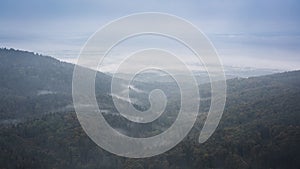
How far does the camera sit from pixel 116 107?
10756 cm

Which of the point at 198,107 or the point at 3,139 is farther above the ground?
the point at 198,107

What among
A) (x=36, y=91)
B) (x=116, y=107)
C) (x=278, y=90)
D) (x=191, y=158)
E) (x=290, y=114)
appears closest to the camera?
(x=191, y=158)

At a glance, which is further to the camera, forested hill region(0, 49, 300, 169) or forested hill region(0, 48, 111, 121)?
forested hill region(0, 48, 111, 121)

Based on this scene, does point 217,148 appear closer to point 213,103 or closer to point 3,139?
point 3,139

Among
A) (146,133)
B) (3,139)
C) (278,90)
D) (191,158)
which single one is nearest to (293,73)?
(278,90)

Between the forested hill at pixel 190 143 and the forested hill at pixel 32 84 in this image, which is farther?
the forested hill at pixel 32 84

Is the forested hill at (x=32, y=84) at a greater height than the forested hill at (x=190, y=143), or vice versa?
the forested hill at (x=32, y=84)

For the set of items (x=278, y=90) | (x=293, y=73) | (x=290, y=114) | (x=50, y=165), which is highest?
(x=293, y=73)

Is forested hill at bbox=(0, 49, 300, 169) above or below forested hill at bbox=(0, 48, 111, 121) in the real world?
below

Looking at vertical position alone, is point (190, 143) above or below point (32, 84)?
below

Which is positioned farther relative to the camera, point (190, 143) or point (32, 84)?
point (32, 84)

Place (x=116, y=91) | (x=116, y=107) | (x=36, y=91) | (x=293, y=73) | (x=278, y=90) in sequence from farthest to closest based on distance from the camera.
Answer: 1. (x=293, y=73)
2. (x=116, y=91)
3. (x=36, y=91)
4. (x=278, y=90)
5. (x=116, y=107)

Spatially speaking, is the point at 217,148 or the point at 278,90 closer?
the point at 217,148

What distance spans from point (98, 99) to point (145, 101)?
23092mm
